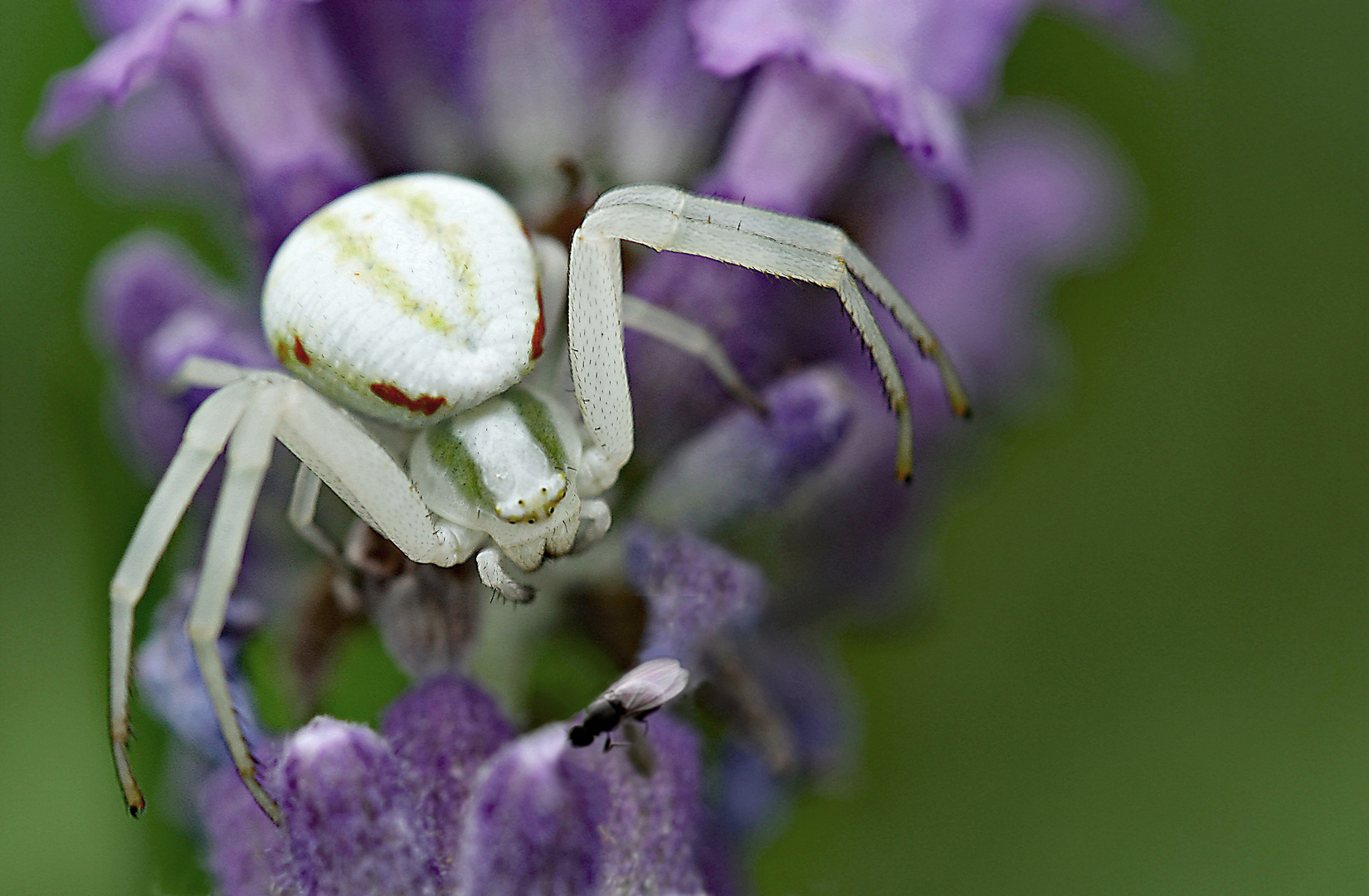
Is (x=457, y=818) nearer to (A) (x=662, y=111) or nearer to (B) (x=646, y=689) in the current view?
(B) (x=646, y=689)

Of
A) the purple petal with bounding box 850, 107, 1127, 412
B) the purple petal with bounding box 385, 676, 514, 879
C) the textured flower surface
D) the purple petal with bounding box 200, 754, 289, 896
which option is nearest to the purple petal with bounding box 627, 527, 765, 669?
the textured flower surface

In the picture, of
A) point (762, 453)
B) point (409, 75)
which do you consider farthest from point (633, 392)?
point (409, 75)

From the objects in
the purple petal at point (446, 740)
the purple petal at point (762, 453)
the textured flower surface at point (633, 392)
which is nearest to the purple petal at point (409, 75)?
the textured flower surface at point (633, 392)

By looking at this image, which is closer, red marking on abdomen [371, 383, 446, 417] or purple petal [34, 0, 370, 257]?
red marking on abdomen [371, 383, 446, 417]

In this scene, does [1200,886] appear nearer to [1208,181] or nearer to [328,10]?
[1208,181]

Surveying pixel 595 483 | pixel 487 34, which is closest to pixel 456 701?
pixel 595 483

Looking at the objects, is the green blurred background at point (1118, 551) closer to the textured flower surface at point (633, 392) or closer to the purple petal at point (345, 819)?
the textured flower surface at point (633, 392)

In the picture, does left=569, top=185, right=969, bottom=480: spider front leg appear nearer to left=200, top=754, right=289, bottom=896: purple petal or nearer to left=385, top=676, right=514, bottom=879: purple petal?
left=385, top=676, right=514, bottom=879: purple petal
